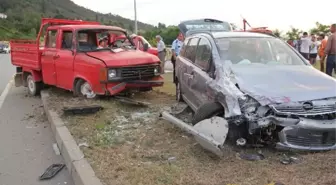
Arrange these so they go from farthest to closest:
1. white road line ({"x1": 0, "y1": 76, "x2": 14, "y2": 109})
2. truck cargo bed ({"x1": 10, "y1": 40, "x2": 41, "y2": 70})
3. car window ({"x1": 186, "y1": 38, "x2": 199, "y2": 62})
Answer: white road line ({"x1": 0, "y1": 76, "x2": 14, "y2": 109})
truck cargo bed ({"x1": 10, "y1": 40, "x2": 41, "y2": 70})
car window ({"x1": 186, "y1": 38, "x2": 199, "y2": 62})

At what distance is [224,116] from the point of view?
4.66 m

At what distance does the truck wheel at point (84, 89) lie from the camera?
8148mm

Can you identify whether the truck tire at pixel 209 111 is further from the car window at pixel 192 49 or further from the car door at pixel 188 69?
the car window at pixel 192 49

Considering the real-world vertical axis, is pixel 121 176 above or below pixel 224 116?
below

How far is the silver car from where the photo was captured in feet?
14.6

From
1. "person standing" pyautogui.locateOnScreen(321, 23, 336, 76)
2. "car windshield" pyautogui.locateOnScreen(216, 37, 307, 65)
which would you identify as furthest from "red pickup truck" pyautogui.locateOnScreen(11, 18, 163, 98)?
"person standing" pyautogui.locateOnScreen(321, 23, 336, 76)

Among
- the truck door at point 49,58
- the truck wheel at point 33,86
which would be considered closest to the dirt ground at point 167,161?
the truck door at point 49,58

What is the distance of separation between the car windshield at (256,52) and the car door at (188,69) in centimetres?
84

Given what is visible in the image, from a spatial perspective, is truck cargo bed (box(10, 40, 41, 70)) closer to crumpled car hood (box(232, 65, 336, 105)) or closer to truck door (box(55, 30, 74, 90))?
truck door (box(55, 30, 74, 90))

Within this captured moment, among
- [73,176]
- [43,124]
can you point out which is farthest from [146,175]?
[43,124]

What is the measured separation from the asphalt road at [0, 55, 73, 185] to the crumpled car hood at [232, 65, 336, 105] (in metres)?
2.57

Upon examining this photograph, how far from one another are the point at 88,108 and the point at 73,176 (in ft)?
8.75

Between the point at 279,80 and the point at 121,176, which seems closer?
the point at 121,176

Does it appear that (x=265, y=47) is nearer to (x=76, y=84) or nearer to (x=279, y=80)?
(x=279, y=80)
